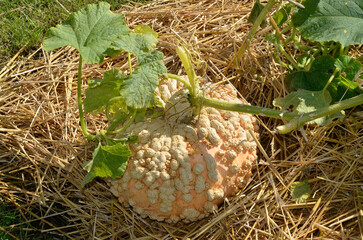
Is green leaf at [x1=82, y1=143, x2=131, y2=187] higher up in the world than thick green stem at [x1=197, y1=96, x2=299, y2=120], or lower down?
lower down

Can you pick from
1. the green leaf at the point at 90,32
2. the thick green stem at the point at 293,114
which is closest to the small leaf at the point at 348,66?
the thick green stem at the point at 293,114

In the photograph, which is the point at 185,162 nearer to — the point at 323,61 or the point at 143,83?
the point at 143,83

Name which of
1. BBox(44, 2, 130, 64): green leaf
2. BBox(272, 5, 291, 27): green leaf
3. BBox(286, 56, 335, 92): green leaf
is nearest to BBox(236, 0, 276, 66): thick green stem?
BBox(272, 5, 291, 27): green leaf

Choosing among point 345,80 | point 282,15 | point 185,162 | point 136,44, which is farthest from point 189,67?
point 345,80

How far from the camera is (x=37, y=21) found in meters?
3.04

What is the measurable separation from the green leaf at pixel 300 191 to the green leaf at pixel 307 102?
307 mm

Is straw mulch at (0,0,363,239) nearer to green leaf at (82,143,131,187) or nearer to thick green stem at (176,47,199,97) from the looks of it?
green leaf at (82,143,131,187)

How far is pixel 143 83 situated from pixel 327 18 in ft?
3.18

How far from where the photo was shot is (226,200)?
209 centimetres

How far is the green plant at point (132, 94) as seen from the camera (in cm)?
191

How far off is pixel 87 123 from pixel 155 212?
713 millimetres

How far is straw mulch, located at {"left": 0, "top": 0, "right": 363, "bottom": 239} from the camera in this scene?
6.79ft

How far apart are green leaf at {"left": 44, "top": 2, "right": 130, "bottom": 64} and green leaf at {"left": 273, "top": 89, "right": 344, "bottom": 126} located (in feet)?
2.71

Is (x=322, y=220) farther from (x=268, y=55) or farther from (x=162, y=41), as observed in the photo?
(x=162, y=41)
